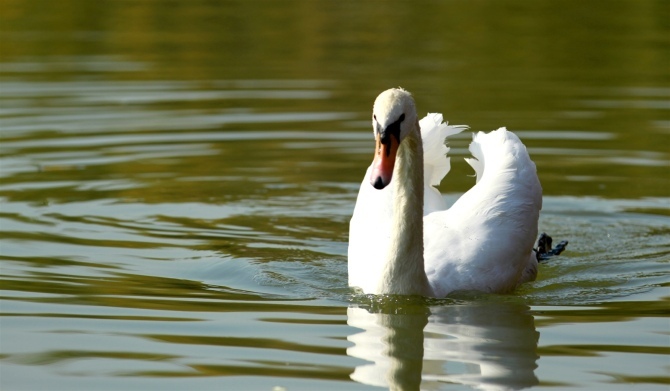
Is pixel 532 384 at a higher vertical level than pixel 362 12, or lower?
lower

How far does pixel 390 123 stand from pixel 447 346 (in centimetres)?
134

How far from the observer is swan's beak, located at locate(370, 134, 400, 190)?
23.8 feet

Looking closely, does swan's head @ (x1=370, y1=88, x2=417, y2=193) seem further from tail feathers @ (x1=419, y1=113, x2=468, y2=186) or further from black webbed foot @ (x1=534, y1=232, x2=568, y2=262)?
black webbed foot @ (x1=534, y1=232, x2=568, y2=262)

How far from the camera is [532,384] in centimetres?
664

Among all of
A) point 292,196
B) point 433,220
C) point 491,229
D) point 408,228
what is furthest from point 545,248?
point 292,196

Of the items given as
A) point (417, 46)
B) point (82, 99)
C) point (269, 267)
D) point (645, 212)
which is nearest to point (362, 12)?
point (417, 46)

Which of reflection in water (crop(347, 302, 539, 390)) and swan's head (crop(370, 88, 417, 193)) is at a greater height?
swan's head (crop(370, 88, 417, 193))

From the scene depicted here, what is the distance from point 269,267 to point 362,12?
17.4 metres

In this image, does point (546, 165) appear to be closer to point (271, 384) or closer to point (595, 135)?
point (595, 135)

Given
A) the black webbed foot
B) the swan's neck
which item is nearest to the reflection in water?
the swan's neck

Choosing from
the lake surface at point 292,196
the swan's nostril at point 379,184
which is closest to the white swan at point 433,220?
the swan's nostril at point 379,184

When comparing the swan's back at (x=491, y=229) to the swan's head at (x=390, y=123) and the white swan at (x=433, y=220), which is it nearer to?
the white swan at (x=433, y=220)

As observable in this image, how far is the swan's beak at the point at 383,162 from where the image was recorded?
7261 millimetres

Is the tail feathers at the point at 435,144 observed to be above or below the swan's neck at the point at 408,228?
above
